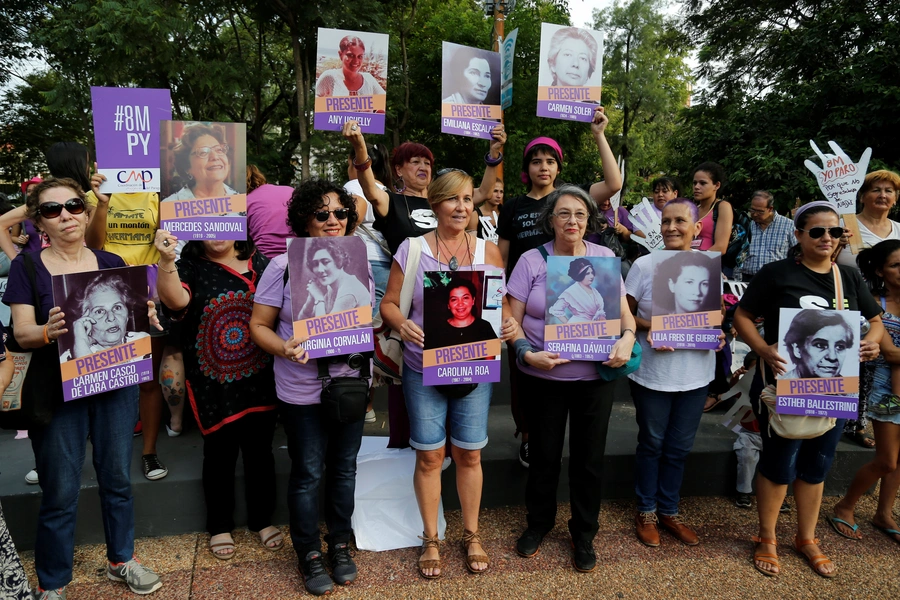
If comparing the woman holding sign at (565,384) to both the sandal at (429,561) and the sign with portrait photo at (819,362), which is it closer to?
the sandal at (429,561)

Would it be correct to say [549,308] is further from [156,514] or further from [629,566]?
[156,514]

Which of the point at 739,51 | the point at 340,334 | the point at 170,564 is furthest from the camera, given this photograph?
the point at 739,51

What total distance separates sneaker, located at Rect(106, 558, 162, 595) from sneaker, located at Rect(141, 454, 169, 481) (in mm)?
542

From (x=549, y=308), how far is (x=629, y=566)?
154 centimetres

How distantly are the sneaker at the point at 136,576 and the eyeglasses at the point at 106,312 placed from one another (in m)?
1.29

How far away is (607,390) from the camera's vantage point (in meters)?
2.94

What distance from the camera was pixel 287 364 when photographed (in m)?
2.71

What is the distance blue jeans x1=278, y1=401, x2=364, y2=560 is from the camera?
8.98 ft

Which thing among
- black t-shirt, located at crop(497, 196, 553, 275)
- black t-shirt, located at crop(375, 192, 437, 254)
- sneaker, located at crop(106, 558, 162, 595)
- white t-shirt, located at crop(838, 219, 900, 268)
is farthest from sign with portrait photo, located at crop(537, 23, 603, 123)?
sneaker, located at crop(106, 558, 162, 595)

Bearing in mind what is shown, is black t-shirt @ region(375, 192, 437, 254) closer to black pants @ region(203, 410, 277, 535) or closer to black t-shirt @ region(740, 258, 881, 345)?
black pants @ region(203, 410, 277, 535)

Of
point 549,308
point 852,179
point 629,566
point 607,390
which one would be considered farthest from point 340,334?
point 852,179

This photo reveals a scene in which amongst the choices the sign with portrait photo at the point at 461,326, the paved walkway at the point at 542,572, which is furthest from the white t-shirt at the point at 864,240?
the sign with portrait photo at the point at 461,326

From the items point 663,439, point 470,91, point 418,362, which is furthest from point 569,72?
Result: point 663,439

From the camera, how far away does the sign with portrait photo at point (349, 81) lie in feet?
11.2
